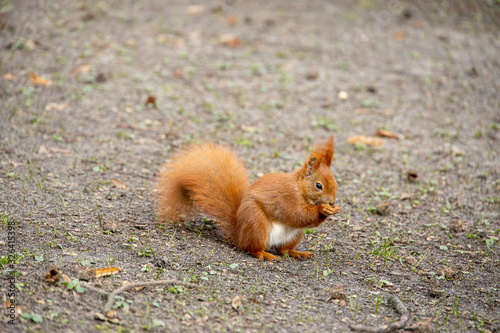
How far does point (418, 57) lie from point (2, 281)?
5592 millimetres

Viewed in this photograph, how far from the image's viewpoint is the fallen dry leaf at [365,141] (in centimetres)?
458

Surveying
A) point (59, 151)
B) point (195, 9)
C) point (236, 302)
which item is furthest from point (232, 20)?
point (236, 302)

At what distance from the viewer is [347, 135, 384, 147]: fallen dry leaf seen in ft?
15.0

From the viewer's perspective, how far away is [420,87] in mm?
5652

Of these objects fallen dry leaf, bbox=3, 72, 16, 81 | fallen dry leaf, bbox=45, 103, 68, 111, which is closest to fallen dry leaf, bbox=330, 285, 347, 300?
fallen dry leaf, bbox=45, 103, 68, 111

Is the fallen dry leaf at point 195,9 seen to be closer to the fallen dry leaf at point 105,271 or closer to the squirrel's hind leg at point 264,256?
the squirrel's hind leg at point 264,256

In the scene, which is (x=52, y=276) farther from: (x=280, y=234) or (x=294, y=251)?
(x=294, y=251)

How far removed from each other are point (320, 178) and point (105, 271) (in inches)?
49.7

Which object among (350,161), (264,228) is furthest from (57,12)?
(264,228)

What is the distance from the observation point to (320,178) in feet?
9.23

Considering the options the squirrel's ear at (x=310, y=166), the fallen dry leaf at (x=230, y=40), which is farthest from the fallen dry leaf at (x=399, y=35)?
the squirrel's ear at (x=310, y=166)

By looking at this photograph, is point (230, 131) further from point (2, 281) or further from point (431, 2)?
point (431, 2)

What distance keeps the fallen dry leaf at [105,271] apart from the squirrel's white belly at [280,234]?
0.91 m

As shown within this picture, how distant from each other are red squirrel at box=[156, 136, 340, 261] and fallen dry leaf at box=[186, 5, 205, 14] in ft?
15.0
